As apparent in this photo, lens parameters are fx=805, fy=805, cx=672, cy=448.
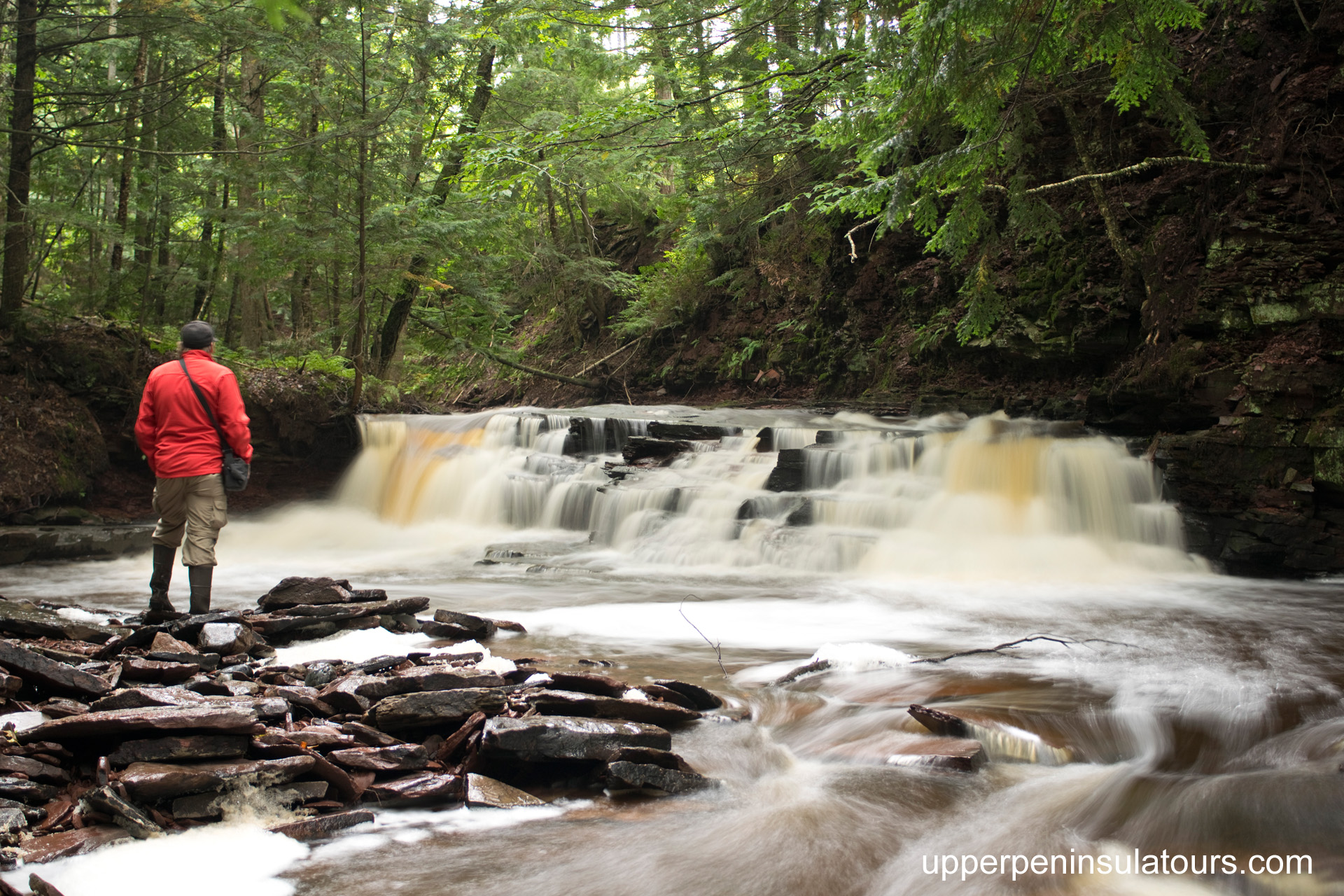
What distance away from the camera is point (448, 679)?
12.0 feet

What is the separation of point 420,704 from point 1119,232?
10451 millimetres

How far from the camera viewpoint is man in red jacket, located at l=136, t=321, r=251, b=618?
5.55 meters

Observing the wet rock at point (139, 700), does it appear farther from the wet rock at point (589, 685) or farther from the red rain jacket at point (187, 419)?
the red rain jacket at point (187, 419)

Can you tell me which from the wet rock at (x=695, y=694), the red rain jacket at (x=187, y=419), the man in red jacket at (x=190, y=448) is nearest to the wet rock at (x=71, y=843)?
the wet rock at (x=695, y=694)

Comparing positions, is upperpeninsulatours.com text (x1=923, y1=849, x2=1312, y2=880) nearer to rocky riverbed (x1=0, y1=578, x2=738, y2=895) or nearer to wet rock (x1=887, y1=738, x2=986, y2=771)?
wet rock (x1=887, y1=738, x2=986, y2=771)

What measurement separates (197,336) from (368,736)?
376 cm

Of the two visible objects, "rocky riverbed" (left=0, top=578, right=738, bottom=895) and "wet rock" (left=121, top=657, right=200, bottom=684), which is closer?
"rocky riverbed" (left=0, top=578, right=738, bottom=895)

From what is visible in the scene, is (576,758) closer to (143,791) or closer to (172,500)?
(143,791)

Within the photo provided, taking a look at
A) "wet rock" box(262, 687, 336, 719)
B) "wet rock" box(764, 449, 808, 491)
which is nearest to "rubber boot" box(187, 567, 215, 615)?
"wet rock" box(262, 687, 336, 719)

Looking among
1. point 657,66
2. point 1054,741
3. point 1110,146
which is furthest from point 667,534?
point 657,66

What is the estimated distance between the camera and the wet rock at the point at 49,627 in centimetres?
440

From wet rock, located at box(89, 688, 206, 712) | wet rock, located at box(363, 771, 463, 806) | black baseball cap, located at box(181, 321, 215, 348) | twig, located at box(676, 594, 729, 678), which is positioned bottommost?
twig, located at box(676, 594, 729, 678)

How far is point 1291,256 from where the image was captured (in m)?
8.28

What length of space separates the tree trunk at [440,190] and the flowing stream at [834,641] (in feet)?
10.5
